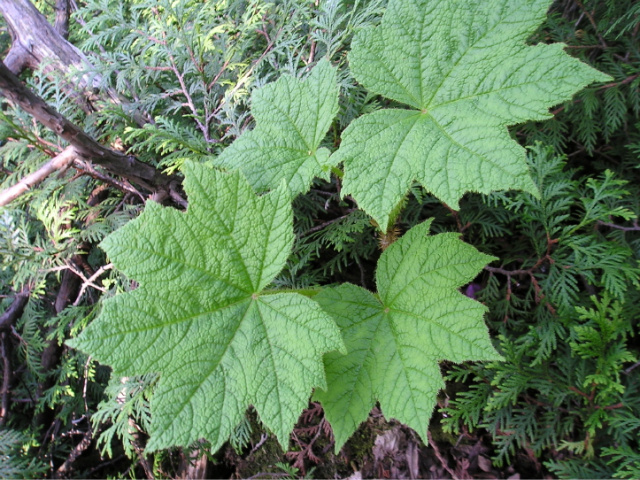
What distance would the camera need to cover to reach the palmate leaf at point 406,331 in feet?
4.15

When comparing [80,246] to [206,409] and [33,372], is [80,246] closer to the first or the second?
[33,372]

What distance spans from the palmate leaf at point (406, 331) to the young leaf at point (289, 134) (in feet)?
1.36

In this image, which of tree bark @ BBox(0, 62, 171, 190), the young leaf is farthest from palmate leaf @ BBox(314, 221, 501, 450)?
tree bark @ BBox(0, 62, 171, 190)

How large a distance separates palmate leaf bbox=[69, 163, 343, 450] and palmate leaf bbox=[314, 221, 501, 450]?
0.22 meters

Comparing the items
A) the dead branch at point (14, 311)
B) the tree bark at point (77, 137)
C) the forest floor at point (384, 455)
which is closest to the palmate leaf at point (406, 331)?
the forest floor at point (384, 455)

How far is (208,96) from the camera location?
6.18ft

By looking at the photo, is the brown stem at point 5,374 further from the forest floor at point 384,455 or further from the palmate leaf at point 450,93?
the palmate leaf at point 450,93

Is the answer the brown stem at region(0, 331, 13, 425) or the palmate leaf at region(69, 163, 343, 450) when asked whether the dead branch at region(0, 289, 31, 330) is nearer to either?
the brown stem at region(0, 331, 13, 425)

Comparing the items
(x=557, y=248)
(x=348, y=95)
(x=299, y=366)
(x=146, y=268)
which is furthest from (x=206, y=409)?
(x=557, y=248)

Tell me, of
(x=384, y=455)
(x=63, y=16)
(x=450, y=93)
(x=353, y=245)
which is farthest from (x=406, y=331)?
(x=63, y=16)

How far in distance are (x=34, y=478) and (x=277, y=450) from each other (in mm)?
1218

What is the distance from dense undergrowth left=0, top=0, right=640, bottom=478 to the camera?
1635mm

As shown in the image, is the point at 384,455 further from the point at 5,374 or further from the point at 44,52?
the point at 44,52

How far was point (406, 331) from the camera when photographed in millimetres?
1361
